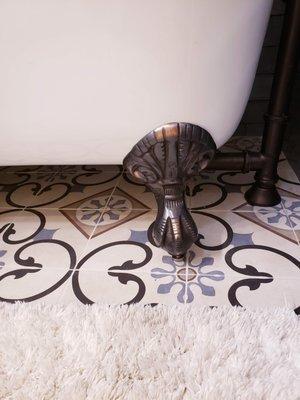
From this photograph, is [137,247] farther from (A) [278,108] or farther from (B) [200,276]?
(A) [278,108]

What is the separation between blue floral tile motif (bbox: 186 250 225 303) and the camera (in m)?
0.59

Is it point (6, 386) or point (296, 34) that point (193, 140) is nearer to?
point (296, 34)

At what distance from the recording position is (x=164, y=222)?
2.07ft

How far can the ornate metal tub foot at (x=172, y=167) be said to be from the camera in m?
0.58

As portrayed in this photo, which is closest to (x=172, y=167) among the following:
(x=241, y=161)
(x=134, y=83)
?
(x=134, y=83)

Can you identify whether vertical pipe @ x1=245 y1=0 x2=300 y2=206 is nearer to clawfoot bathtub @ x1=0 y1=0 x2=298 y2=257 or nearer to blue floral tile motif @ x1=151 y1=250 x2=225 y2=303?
clawfoot bathtub @ x1=0 y1=0 x2=298 y2=257

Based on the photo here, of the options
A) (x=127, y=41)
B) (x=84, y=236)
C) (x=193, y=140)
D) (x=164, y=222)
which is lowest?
(x=84, y=236)

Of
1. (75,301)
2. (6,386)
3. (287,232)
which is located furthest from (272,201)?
(6,386)

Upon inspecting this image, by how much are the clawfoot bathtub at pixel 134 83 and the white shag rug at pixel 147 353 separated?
0.18 metres

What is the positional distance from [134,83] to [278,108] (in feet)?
1.27

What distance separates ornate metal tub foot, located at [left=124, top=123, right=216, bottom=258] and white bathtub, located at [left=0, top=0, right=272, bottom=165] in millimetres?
28

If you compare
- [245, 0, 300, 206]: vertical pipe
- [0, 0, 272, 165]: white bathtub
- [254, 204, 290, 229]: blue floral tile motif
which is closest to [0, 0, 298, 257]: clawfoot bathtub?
[0, 0, 272, 165]: white bathtub

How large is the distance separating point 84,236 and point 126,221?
122 mm

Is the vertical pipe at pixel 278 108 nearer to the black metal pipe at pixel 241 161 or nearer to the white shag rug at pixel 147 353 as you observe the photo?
the black metal pipe at pixel 241 161
